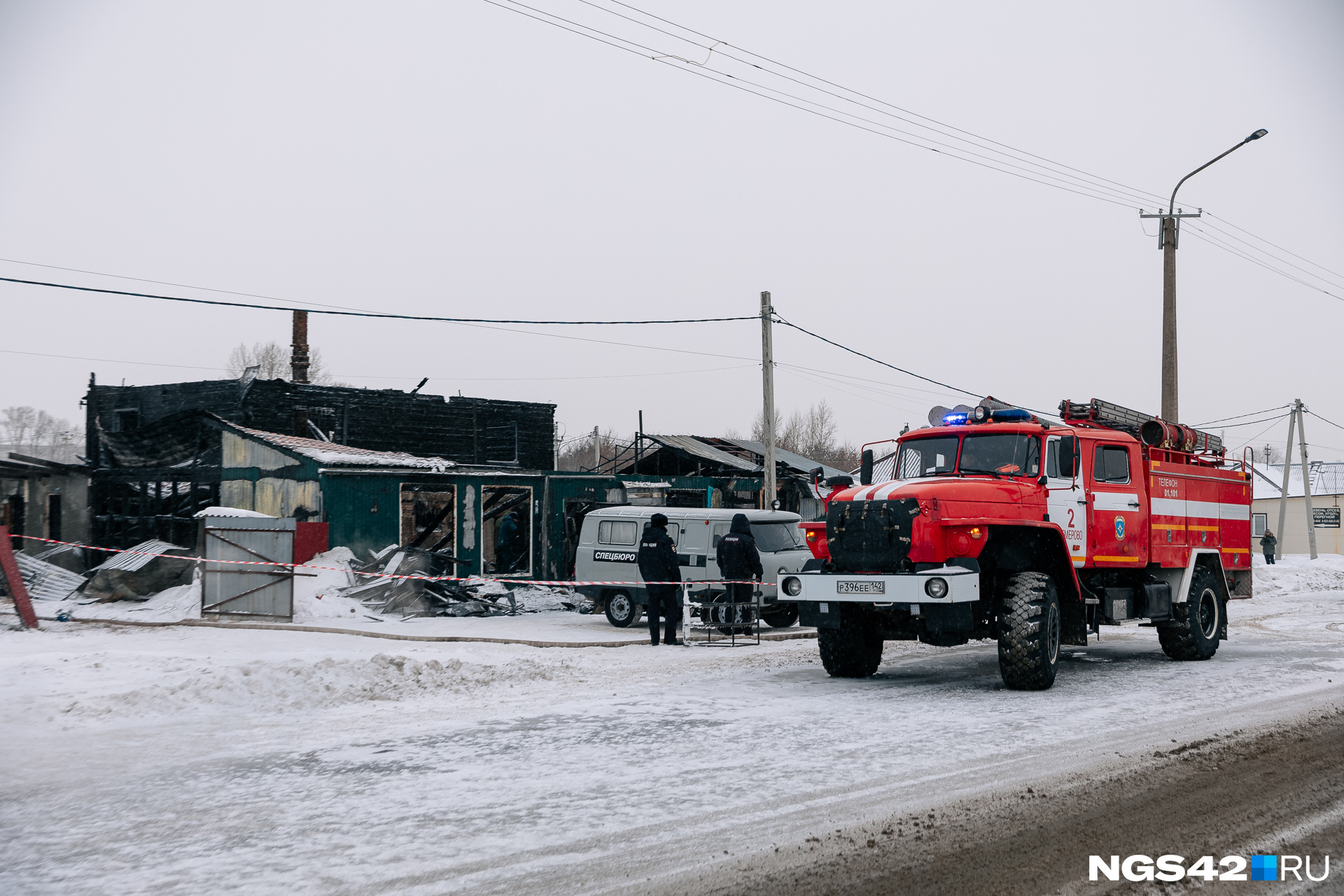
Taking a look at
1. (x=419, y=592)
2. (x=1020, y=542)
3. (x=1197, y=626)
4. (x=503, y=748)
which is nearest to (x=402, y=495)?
(x=419, y=592)

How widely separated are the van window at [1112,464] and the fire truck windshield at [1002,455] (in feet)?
2.91

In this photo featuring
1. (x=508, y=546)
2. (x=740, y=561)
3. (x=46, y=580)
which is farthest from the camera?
(x=508, y=546)

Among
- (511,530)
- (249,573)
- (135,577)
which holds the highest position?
(511,530)

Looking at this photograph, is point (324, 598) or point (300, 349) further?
point (300, 349)

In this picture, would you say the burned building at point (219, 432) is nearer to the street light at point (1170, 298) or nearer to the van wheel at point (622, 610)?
the van wheel at point (622, 610)

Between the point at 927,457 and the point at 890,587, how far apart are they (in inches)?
83.6

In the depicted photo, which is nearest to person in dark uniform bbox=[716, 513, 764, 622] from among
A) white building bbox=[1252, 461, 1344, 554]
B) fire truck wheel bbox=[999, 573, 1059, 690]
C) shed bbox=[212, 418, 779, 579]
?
fire truck wheel bbox=[999, 573, 1059, 690]

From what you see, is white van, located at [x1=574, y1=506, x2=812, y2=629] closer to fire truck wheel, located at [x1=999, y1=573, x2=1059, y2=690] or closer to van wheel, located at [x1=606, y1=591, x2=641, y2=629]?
van wheel, located at [x1=606, y1=591, x2=641, y2=629]

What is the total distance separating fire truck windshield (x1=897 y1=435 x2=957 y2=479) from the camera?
37.6 ft

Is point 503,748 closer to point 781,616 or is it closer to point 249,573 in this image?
point 781,616

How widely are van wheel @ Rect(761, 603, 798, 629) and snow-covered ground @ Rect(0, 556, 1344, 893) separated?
3.25m

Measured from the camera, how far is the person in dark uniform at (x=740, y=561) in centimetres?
1534

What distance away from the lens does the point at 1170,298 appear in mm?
23062

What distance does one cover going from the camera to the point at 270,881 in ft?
15.5
